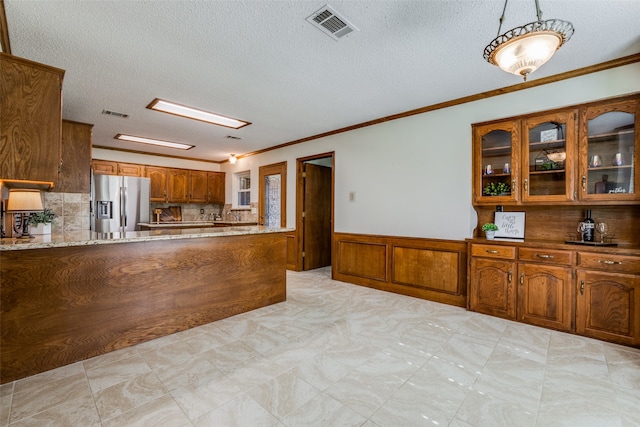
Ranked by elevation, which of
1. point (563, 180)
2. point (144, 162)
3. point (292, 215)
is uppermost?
point (144, 162)

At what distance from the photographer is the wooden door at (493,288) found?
125 inches

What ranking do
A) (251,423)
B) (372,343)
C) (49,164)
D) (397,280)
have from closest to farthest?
1. (251,423)
2. (49,164)
3. (372,343)
4. (397,280)

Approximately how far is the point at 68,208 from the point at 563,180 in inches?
263

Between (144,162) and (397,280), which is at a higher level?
(144,162)

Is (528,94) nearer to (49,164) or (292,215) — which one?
(292,215)

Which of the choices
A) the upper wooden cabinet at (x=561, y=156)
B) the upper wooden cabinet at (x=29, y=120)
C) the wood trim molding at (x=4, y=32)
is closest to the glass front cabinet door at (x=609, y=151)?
the upper wooden cabinet at (x=561, y=156)

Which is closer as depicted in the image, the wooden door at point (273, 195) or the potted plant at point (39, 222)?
the potted plant at point (39, 222)

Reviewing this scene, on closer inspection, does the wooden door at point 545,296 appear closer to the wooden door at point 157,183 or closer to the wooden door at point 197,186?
the wooden door at point 197,186

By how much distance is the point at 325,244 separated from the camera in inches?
245

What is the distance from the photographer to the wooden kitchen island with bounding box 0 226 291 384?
6.86 feet

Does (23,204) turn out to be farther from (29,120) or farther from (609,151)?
(609,151)

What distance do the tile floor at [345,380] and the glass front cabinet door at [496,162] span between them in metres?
1.41

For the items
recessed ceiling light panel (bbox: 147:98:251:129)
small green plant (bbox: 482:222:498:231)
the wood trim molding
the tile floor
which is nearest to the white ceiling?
the wood trim molding

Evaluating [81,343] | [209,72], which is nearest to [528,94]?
[209,72]
